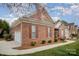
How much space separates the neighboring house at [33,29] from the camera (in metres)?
2.04

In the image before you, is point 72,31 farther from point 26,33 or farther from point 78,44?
point 26,33

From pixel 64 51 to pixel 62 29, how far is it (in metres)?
0.23

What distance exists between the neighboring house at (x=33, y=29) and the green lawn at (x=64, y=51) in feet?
0.34

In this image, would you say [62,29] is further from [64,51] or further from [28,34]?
[28,34]

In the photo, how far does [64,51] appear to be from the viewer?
2006 mm

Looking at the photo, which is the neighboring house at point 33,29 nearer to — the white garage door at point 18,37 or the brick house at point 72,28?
the white garage door at point 18,37

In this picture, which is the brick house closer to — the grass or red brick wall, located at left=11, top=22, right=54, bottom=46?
the grass

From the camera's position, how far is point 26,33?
2.05 meters

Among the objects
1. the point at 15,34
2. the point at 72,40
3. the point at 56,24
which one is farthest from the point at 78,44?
the point at 15,34

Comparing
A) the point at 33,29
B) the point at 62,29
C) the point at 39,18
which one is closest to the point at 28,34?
the point at 33,29

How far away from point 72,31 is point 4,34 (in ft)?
2.28

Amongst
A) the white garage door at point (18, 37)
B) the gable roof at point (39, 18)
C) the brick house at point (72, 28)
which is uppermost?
the gable roof at point (39, 18)

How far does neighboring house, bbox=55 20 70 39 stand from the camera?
81.1 inches

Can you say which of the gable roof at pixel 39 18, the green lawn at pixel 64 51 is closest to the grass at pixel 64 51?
the green lawn at pixel 64 51
